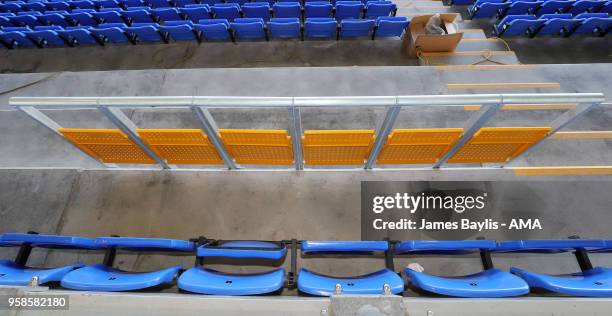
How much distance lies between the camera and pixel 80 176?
3.64 metres

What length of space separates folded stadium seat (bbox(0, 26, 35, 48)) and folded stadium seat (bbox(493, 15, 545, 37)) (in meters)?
9.03

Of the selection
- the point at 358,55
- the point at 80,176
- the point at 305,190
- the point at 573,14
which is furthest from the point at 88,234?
the point at 573,14

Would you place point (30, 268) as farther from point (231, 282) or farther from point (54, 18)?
point (54, 18)

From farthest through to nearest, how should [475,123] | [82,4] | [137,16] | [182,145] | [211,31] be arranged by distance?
[82,4] < [137,16] < [211,31] < [182,145] < [475,123]

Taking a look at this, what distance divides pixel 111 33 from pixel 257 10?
2.75 m

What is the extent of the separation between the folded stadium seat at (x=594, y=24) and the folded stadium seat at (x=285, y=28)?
5.15 m

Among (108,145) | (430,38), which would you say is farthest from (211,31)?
(430,38)

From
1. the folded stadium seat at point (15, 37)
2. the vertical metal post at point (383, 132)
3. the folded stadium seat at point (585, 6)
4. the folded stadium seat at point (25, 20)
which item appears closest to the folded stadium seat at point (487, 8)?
the folded stadium seat at point (585, 6)

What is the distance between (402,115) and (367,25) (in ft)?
7.22

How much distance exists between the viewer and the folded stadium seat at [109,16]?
5.65m

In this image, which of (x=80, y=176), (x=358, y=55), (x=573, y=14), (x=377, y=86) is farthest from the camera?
(x=573, y=14)

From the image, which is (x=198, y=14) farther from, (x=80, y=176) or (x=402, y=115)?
(x=402, y=115)

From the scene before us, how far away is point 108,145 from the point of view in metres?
2.92

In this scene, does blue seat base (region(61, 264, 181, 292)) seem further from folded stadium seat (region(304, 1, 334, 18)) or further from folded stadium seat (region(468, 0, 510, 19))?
folded stadium seat (region(468, 0, 510, 19))
